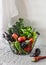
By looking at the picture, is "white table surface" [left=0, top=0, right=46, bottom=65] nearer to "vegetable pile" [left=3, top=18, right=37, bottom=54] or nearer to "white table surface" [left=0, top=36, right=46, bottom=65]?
"white table surface" [left=0, top=36, right=46, bottom=65]

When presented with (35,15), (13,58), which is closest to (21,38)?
(13,58)

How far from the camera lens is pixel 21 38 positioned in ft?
4.20

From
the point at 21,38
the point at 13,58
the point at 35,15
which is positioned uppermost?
the point at 35,15

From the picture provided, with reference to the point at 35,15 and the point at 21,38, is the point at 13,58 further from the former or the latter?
the point at 35,15

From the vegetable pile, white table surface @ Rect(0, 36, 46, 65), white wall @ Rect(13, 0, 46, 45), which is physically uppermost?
white wall @ Rect(13, 0, 46, 45)

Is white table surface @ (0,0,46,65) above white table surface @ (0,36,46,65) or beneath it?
above

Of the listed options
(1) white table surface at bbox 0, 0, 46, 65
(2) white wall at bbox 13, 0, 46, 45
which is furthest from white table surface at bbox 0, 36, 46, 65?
(2) white wall at bbox 13, 0, 46, 45

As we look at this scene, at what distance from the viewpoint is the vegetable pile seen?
1.25 meters

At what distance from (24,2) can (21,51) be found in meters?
0.46

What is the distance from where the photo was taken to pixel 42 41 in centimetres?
152

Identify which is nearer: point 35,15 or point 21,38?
point 21,38

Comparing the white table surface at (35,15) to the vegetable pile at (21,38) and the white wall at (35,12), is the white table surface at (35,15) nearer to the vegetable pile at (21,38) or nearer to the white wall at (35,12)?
the white wall at (35,12)

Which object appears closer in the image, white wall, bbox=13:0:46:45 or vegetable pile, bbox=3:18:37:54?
vegetable pile, bbox=3:18:37:54

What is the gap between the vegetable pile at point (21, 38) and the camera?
4.12 ft
